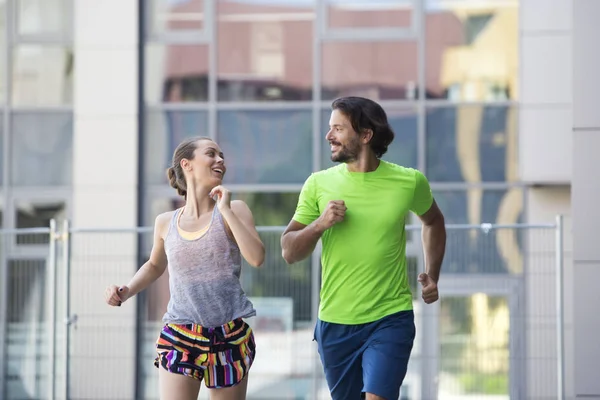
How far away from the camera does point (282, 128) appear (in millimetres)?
13242

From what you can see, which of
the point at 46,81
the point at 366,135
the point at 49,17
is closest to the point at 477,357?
the point at 366,135

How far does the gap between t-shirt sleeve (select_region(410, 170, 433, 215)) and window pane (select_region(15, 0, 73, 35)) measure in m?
8.73

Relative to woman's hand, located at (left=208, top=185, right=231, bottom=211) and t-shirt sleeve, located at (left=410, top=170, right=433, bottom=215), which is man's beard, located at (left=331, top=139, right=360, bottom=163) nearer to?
t-shirt sleeve, located at (left=410, top=170, right=433, bottom=215)

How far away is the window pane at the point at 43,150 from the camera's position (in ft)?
44.1

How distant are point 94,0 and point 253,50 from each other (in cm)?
188

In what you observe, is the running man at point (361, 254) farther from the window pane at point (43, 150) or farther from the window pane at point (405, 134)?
the window pane at point (43, 150)

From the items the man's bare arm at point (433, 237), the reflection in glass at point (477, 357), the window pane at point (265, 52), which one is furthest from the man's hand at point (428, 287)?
the window pane at point (265, 52)

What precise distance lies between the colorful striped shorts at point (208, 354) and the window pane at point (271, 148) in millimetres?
7895

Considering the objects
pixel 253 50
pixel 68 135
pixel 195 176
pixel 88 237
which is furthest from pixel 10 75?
pixel 195 176

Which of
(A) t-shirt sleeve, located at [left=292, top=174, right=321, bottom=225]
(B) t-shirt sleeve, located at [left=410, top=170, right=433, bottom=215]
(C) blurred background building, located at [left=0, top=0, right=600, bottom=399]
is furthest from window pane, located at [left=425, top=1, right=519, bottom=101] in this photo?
(A) t-shirt sleeve, located at [left=292, top=174, right=321, bottom=225]

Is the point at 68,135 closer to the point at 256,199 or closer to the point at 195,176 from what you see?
the point at 256,199

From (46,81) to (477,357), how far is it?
20.2 ft

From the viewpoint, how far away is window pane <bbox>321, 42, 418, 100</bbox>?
13.1 meters

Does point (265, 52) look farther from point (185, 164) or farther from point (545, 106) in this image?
point (185, 164)
